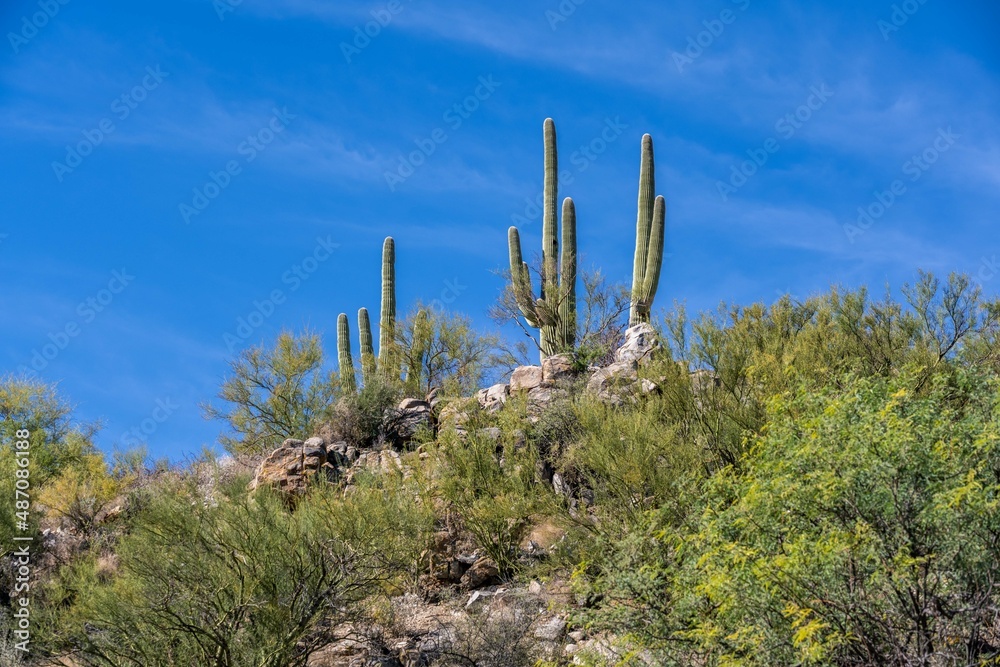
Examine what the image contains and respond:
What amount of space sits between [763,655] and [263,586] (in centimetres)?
777

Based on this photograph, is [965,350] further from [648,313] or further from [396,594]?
[396,594]

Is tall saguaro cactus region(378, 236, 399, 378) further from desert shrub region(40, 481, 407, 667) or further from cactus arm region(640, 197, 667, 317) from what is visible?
desert shrub region(40, 481, 407, 667)

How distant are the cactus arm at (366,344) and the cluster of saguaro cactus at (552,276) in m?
4.44

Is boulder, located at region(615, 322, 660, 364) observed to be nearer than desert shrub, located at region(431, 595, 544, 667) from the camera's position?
No

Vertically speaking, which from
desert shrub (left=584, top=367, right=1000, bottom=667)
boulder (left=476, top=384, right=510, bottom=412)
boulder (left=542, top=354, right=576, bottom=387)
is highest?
boulder (left=542, top=354, right=576, bottom=387)

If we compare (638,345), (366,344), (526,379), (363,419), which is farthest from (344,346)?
(638,345)

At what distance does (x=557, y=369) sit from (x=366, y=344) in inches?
316

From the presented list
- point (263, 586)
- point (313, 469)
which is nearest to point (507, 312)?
point (313, 469)

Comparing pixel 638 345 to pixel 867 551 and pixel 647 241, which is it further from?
pixel 867 551

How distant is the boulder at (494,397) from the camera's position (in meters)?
22.7

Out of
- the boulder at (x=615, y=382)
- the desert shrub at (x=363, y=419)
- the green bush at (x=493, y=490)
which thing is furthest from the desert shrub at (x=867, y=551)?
the desert shrub at (x=363, y=419)

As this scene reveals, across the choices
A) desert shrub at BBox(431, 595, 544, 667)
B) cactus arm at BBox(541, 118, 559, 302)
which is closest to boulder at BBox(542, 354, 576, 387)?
cactus arm at BBox(541, 118, 559, 302)

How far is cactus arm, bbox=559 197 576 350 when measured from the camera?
26.4 meters

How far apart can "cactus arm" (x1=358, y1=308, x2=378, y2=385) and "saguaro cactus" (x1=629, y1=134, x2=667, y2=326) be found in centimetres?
720
